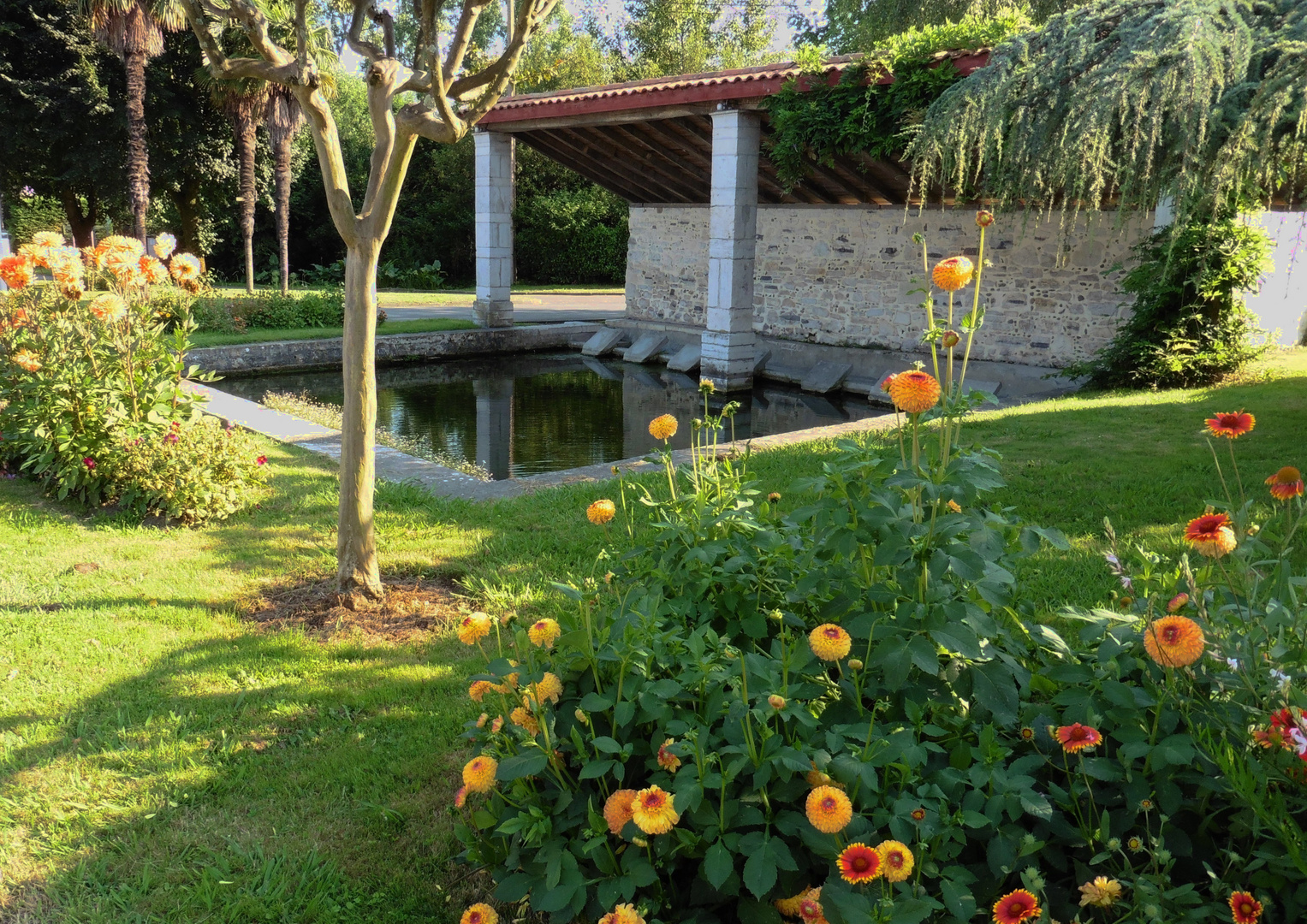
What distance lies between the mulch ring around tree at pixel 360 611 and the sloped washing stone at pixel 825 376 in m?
9.57

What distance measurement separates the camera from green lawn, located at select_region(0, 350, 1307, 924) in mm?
2539

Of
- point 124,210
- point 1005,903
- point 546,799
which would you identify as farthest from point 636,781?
point 124,210

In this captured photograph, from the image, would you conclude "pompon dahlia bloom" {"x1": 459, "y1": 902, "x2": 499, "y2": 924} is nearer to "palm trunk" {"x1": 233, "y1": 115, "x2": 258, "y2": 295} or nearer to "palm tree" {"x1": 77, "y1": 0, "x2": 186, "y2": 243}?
"palm tree" {"x1": 77, "y1": 0, "x2": 186, "y2": 243}

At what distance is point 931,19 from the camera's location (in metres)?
18.8

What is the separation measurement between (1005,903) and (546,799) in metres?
1.06

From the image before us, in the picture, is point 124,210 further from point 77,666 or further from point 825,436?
point 77,666

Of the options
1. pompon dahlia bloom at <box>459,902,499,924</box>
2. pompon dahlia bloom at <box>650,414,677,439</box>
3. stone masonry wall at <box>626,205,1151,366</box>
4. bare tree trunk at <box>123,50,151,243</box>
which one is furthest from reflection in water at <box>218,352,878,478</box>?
pompon dahlia bloom at <box>459,902,499,924</box>

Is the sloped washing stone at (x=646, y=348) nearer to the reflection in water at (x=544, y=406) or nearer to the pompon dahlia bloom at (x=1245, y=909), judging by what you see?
the reflection in water at (x=544, y=406)

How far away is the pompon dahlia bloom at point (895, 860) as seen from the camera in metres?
1.61

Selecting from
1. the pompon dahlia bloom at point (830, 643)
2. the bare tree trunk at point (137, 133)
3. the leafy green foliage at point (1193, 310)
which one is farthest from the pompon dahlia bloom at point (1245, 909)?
the bare tree trunk at point (137, 133)

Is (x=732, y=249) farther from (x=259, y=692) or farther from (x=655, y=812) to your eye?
(x=655, y=812)

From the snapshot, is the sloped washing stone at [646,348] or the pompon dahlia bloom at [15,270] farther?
the sloped washing stone at [646,348]

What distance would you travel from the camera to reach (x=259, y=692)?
351 cm

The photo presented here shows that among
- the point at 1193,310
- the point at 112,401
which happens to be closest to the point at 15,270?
the point at 112,401
